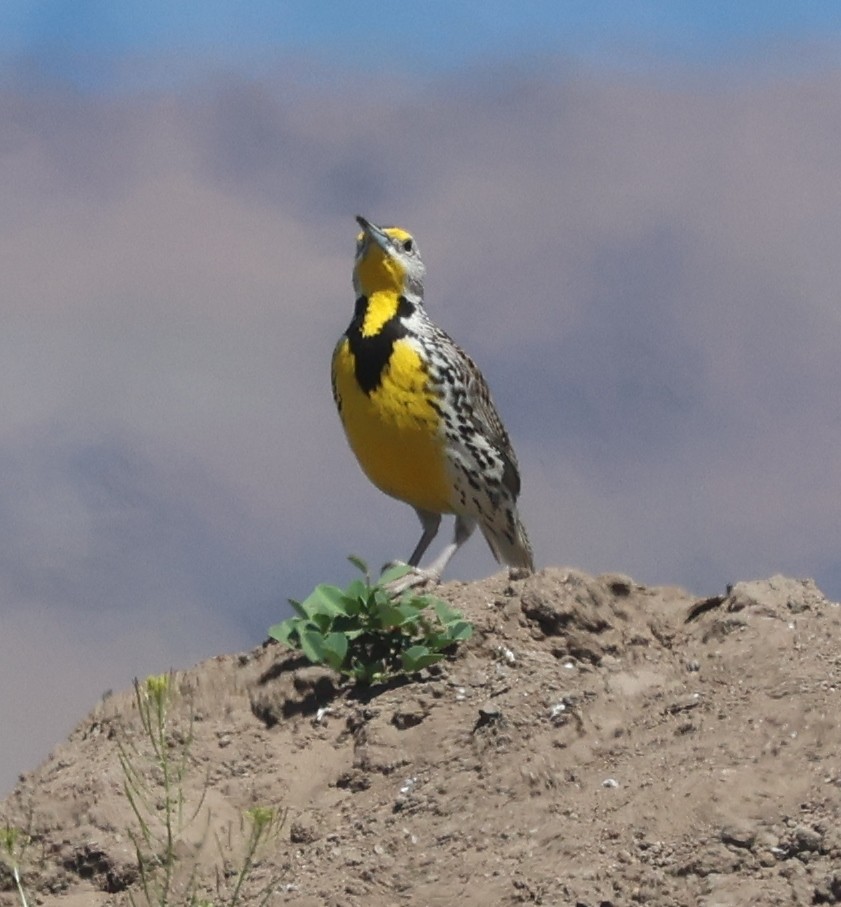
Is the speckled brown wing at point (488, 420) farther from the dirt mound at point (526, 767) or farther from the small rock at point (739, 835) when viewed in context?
the small rock at point (739, 835)

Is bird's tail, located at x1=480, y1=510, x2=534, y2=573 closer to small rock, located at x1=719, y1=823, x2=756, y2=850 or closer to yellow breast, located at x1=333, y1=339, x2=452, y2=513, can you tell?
yellow breast, located at x1=333, y1=339, x2=452, y2=513

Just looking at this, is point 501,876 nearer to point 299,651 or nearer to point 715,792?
point 715,792

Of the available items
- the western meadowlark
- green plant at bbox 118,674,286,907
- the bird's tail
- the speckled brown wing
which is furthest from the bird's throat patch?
green plant at bbox 118,674,286,907

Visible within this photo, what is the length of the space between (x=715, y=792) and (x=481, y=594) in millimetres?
2017

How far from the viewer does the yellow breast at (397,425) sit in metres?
9.80

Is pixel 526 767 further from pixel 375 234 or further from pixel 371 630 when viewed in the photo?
pixel 375 234

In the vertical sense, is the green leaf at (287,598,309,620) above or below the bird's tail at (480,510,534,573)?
below

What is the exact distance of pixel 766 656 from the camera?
6812 mm

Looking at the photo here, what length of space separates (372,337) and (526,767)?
13.8 ft

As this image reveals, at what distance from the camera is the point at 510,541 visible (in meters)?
10.7

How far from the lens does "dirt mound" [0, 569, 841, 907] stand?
18.4ft

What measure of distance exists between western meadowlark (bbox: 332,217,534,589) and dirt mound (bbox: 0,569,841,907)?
2204mm

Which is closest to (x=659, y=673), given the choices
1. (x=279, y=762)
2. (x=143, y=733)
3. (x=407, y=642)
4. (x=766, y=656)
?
(x=766, y=656)

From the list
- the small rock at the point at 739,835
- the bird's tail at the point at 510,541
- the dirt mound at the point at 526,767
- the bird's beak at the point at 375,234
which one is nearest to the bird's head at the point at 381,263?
the bird's beak at the point at 375,234
